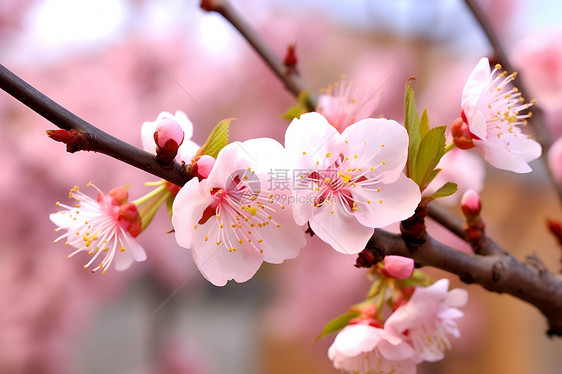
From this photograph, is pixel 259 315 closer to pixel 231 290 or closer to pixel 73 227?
pixel 231 290

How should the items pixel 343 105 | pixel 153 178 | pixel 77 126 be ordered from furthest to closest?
pixel 153 178 < pixel 343 105 < pixel 77 126

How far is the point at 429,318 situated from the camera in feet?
1.58

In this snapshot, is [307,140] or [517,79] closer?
[307,140]

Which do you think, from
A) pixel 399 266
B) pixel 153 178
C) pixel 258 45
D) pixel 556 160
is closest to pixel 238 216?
pixel 399 266

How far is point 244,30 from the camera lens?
2.09ft

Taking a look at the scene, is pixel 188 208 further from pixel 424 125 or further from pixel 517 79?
pixel 517 79

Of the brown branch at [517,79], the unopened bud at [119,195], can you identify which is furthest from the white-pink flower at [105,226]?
the brown branch at [517,79]

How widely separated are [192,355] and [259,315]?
1.18m

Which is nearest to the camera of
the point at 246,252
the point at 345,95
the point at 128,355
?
the point at 246,252

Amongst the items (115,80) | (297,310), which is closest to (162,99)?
(115,80)

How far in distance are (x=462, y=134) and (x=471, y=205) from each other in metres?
0.07

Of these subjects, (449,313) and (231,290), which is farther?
(231,290)

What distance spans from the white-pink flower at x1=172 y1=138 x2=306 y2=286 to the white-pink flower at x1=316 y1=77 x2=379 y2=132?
0.49 ft

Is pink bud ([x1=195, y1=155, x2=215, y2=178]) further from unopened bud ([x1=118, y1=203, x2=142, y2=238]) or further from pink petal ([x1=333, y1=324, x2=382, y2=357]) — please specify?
pink petal ([x1=333, y1=324, x2=382, y2=357])
